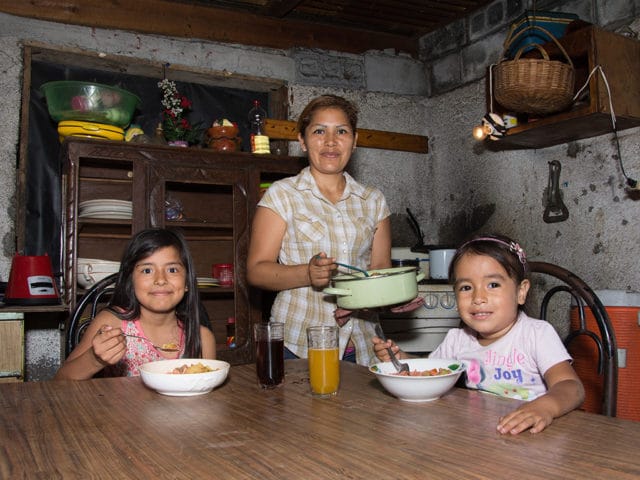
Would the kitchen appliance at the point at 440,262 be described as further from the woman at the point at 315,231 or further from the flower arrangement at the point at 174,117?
the flower arrangement at the point at 174,117

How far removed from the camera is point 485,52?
386 centimetres

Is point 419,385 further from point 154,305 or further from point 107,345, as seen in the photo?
point 154,305

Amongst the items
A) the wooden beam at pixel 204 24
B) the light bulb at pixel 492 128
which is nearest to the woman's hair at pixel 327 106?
the light bulb at pixel 492 128

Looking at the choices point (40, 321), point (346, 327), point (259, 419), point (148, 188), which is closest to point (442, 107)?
point (148, 188)

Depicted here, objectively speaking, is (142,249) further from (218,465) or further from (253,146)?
(253,146)

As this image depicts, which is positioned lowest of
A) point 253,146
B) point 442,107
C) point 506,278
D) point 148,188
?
point 506,278

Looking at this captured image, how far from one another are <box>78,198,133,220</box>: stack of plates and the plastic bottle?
86cm

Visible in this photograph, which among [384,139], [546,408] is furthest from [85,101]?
[546,408]

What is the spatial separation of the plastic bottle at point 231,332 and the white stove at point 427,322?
933 mm

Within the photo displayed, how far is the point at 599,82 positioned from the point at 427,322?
4.76 feet

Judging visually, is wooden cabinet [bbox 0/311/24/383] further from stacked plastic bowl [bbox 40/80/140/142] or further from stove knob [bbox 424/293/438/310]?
stove knob [bbox 424/293/438/310]

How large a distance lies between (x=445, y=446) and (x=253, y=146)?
299 centimetres

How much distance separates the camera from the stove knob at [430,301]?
3.26 meters

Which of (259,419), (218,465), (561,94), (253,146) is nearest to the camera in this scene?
(218,465)
